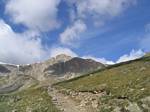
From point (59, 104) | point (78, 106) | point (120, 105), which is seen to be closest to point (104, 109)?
point (120, 105)

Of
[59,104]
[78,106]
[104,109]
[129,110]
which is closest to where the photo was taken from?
[129,110]

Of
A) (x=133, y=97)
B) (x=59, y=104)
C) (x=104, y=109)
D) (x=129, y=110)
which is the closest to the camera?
(x=129, y=110)

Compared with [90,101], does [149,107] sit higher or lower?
lower

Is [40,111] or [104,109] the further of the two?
[40,111]

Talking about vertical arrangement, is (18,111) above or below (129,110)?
above

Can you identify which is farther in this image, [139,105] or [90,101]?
[90,101]

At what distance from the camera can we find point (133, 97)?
162 feet

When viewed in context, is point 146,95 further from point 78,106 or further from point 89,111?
point 78,106

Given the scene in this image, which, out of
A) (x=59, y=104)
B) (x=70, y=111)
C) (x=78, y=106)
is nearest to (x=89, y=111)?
(x=70, y=111)

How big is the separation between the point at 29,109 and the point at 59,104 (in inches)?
193

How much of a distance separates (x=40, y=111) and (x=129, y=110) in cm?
1449

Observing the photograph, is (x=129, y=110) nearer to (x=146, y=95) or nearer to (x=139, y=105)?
(x=139, y=105)

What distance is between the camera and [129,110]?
42.8 m

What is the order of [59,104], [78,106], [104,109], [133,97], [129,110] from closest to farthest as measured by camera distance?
[129,110], [104,109], [133,97], [78,106], [59,104]
